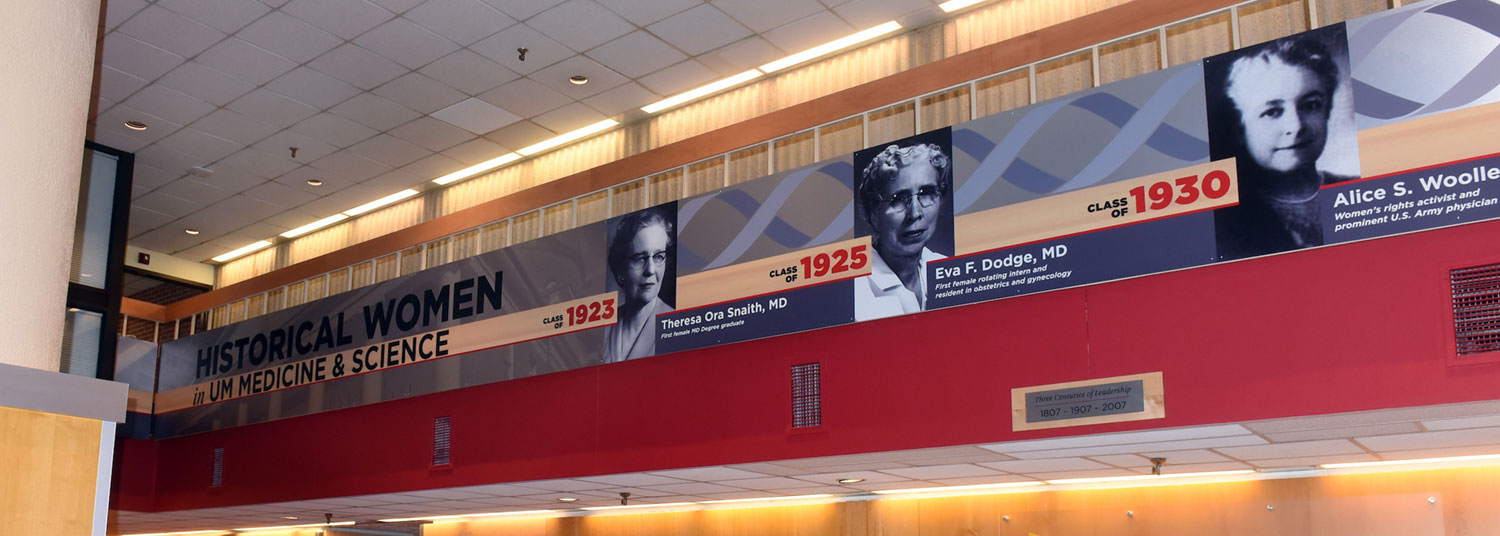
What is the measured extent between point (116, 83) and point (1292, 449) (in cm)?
1224

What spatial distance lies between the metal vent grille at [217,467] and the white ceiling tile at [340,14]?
303 inches

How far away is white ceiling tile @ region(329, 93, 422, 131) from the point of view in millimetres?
13516

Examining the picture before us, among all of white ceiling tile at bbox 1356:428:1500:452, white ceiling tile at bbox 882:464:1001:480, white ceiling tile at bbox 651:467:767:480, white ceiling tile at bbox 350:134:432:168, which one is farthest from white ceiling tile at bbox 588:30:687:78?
white ceiling tile at bbox 1356:428:1500:452

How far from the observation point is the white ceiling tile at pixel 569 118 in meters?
13.8

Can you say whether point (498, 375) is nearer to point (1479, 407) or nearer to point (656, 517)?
point (656, 517)

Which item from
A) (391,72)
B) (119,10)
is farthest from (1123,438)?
(119,10)

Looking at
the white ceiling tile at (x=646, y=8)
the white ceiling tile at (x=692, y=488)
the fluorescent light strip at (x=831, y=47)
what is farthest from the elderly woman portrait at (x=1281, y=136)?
the white ceiling tile at (x=692, y=488)

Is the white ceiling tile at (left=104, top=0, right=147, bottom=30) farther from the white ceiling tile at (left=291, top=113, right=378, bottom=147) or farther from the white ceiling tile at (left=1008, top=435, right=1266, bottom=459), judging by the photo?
the white ceiling tile at (left=1008, top=435, right=1266, bottom=459)

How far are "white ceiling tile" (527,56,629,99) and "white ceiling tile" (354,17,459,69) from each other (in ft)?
3.44

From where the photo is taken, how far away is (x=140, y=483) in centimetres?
1786

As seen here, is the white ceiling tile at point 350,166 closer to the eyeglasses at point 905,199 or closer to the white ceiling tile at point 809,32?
the white ceiling tile at point 809,32

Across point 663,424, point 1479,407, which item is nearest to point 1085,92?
point 1479,407

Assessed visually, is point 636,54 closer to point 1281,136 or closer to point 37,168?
point 1281,136

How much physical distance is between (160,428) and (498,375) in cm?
783
